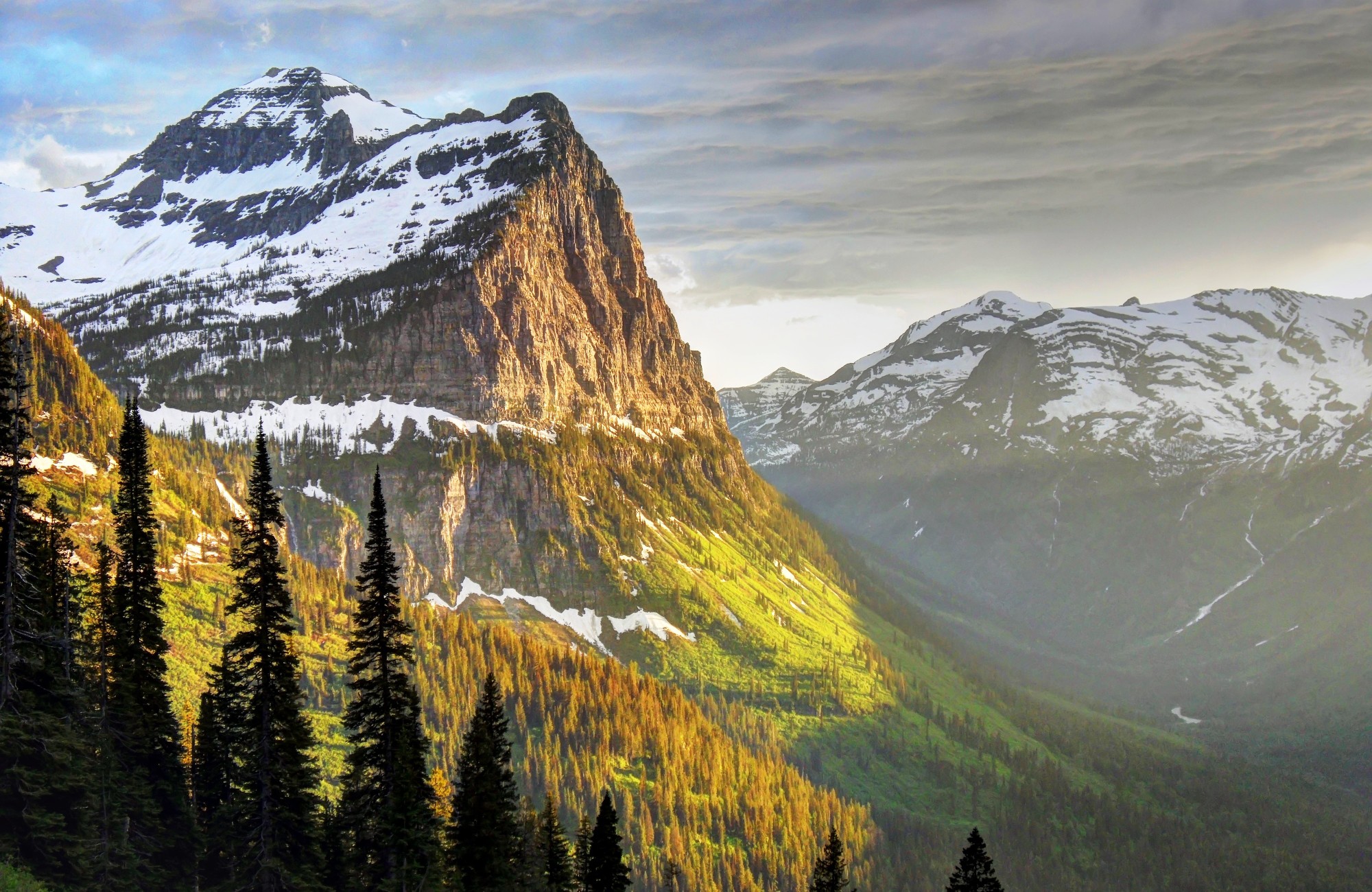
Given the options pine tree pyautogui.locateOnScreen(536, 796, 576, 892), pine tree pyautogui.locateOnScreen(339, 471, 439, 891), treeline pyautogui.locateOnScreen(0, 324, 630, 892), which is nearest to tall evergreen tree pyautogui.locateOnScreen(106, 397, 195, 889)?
treeline pyautogui.locateOnScreen(0, 324, 630, 892)

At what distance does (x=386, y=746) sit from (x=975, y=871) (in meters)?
33.8

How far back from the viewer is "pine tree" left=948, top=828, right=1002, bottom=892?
2507 inches

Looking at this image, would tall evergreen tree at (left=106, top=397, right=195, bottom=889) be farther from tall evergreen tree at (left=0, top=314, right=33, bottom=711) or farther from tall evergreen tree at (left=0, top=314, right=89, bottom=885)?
tall evergreen tree at (left=0, top=314, right=33, bottom=711)

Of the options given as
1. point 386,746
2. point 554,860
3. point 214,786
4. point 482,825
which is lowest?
point 554,860

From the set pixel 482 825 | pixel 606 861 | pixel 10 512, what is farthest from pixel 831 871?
pixel 10 512

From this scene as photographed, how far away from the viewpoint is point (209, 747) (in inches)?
3039

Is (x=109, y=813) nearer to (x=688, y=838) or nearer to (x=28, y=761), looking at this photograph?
(x=28, y=761)

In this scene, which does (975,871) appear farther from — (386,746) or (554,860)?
(386,746)

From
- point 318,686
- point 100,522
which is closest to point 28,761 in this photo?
point 100,522

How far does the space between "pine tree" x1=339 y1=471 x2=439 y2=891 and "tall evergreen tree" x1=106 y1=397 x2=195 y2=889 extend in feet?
37.7

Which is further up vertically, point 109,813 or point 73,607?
point 73,607

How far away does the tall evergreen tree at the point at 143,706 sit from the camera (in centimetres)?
7106

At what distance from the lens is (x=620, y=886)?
76.1m

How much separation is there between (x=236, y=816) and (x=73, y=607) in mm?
17180
